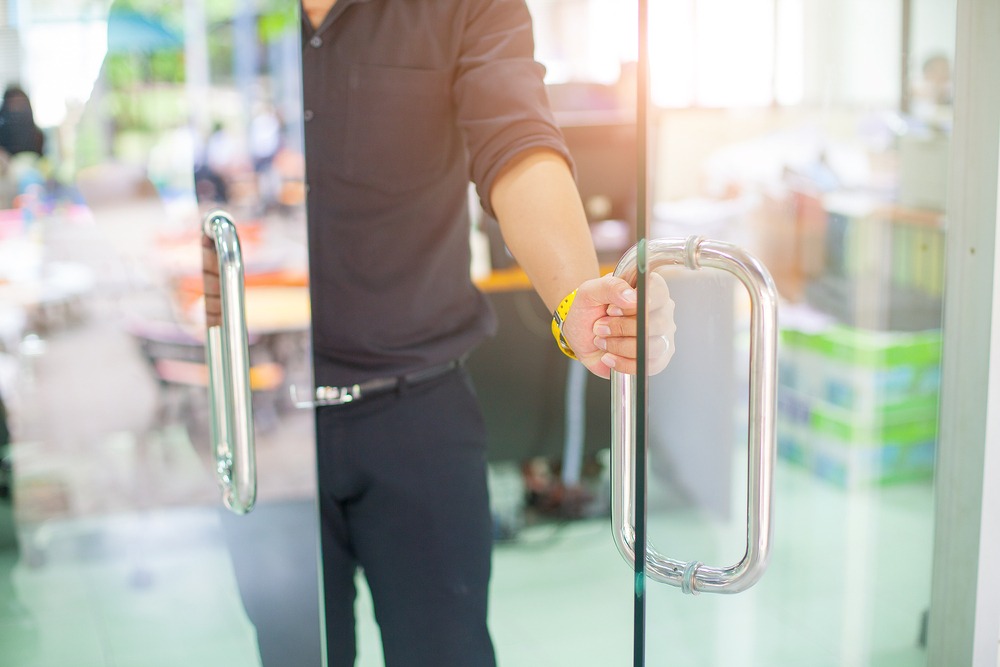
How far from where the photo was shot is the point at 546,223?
3.76 feet

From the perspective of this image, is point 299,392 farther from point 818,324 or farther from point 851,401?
point 818,324

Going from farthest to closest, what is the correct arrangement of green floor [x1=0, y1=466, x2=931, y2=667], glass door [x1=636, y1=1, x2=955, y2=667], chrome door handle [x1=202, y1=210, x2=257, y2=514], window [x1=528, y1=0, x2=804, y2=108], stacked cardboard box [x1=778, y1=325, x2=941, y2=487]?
stacked cardboard box [x1=778, y1=325, x2=941, y2=487], window [x1=528, y1=0, x2=804, y2=108], glass door [x1=636, y1=1, x2=955, y2=667], green floor [x1=0, y1=466, x2=931, y2=667], chrome door handle [x1=202, y1=210, x2=257, y2=514]

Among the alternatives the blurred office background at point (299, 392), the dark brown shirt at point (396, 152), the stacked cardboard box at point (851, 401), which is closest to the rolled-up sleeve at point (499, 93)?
the dark brown shirt at point (396, 152)

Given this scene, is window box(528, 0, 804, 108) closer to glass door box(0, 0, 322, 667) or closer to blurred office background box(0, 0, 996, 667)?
blurred office background box(0, 0, 996, 667)

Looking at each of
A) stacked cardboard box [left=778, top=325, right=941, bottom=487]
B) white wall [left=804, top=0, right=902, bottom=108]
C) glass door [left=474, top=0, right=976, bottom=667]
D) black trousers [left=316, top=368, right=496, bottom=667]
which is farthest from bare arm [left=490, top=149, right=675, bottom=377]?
white wall [left=804, top=0, right=902, bottom=108]

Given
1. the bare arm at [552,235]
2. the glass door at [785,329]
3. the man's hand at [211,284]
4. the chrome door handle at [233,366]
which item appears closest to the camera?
the bare arm at [552,235]

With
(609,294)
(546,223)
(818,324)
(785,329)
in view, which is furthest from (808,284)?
(609,294)

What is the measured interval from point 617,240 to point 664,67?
51 centimetres

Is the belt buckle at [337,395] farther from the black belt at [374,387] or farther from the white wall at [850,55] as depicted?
the white wall at [850,55]

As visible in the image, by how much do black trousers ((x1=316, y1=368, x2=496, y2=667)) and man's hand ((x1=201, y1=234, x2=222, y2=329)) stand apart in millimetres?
221

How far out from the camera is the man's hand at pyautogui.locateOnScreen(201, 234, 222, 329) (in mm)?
1188

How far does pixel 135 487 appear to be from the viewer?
147 cm

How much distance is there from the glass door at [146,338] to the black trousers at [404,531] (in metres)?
0.13

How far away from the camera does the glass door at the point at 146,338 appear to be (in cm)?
118
